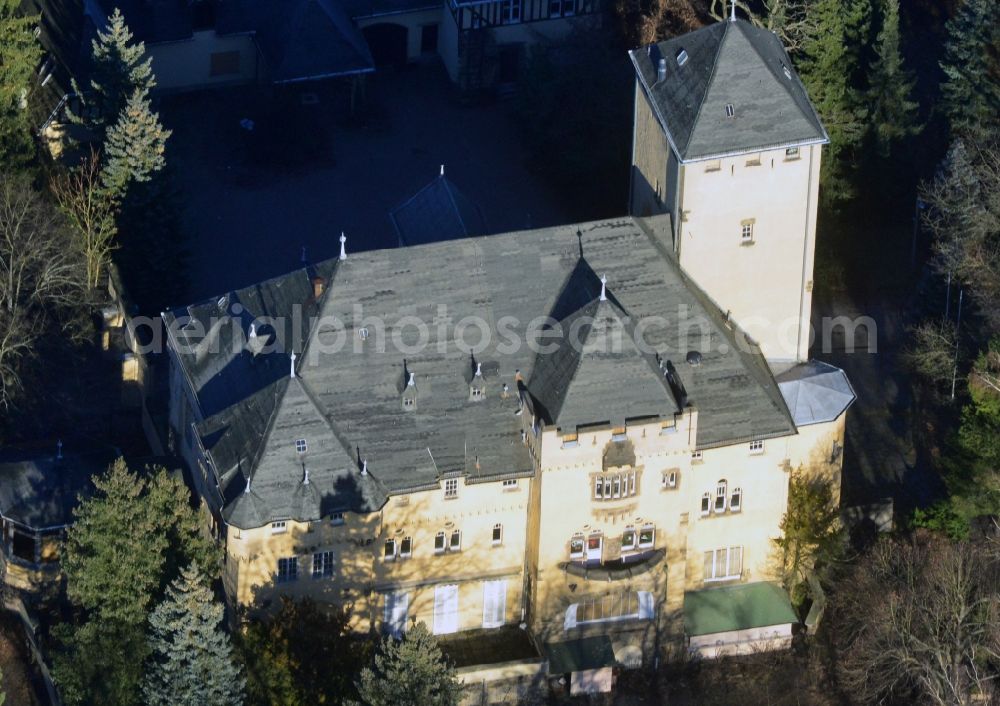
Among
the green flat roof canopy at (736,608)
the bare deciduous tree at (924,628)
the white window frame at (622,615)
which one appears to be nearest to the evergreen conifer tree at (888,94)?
the bare deciduous tree at (924,628)

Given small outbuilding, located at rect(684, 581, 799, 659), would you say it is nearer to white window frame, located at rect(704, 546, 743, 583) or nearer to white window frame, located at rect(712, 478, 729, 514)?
white window frame, located at rect(704, 546, 743, 583)

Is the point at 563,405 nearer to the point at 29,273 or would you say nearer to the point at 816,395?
the point at 816,395

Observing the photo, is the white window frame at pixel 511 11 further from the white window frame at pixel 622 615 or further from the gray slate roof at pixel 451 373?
the white window frame at pixel 622 615

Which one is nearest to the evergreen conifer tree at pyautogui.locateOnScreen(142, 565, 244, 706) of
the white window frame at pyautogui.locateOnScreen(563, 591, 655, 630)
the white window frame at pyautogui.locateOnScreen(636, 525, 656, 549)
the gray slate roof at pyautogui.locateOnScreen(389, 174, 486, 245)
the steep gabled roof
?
the white window frame at pyautogui.locateOnScreen(563, 591, 655, 630)

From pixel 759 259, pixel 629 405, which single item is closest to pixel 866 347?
pixel 759 259

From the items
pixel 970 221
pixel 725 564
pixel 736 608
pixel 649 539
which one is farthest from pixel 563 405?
pixel 970 221

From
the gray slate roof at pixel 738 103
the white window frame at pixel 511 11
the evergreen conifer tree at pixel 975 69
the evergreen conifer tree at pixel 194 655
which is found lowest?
the evergreen conifer tree at pixel 194 655

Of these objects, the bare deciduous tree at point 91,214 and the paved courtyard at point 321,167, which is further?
the paved courtyard at point 321,167
